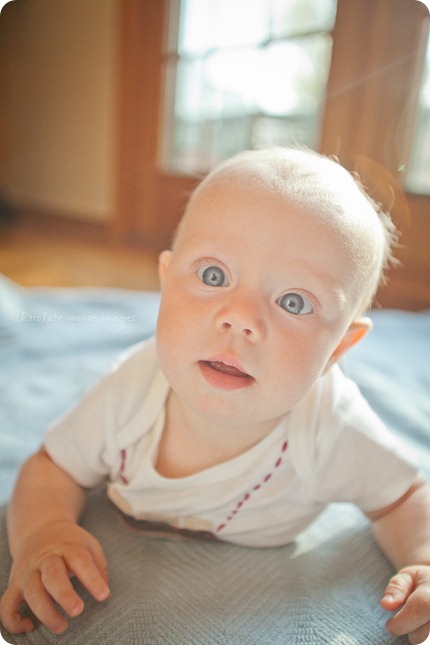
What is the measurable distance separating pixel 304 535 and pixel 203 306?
240mm

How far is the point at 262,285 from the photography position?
0.32 metres

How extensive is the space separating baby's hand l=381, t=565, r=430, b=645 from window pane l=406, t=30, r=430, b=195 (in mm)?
276

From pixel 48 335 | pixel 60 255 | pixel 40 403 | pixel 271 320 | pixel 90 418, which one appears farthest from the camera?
pixel 60 255

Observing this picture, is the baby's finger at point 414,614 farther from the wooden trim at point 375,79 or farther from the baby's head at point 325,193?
the wooden trim at point 375,79

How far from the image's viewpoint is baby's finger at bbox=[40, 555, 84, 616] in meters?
0.32

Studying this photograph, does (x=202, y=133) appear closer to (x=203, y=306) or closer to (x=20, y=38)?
(x=203, y=306)

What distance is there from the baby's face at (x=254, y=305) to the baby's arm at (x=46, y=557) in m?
0.12

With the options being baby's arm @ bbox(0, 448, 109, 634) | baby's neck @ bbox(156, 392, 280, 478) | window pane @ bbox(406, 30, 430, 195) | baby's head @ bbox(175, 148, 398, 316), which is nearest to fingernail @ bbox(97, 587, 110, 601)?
baby's arm @ bbox(0, 448, 109, 634)

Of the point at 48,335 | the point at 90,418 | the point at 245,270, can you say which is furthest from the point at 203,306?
the point at 48,335

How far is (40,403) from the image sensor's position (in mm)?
645

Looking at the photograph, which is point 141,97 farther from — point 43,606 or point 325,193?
point 43,606

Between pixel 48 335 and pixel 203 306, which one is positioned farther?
pixel 48 335

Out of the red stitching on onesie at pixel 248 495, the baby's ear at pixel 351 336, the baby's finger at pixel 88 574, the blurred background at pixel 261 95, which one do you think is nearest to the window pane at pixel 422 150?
the blurred background at pixel 261 95

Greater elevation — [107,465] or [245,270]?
[245,270]
